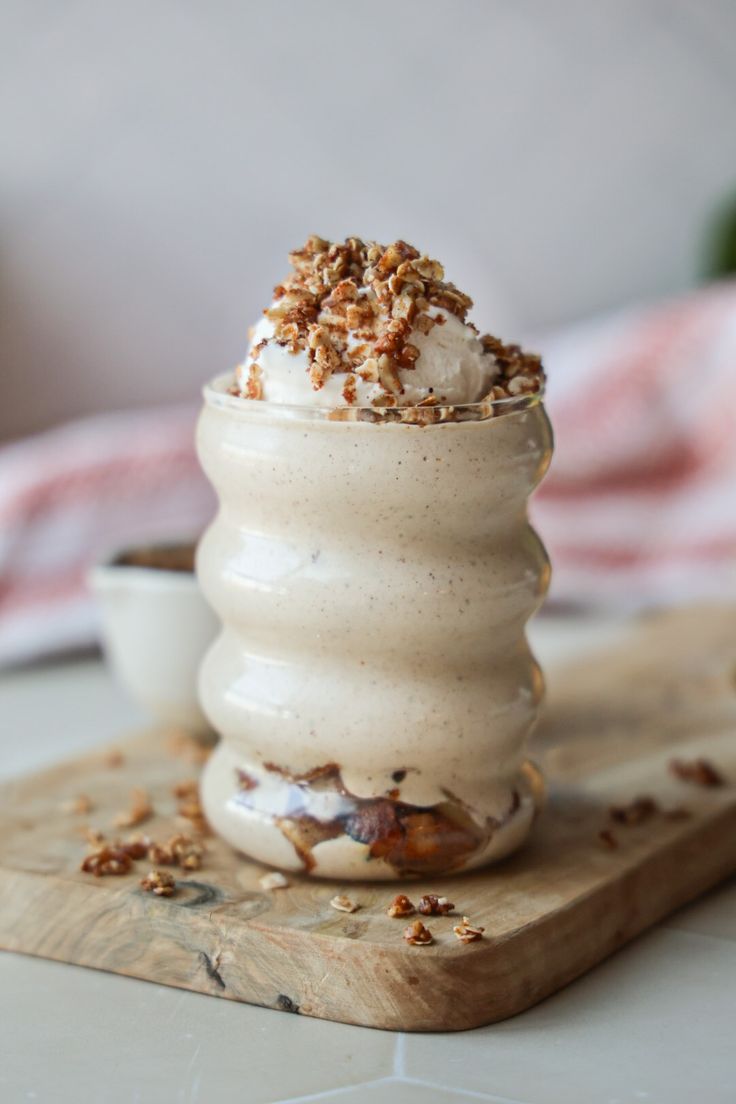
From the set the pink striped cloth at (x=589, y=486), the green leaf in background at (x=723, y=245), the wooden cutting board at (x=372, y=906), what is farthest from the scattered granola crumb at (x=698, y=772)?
the green leaf in background at (x=723, y=245)

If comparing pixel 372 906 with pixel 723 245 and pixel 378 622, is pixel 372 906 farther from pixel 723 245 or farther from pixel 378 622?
pixel 723 245

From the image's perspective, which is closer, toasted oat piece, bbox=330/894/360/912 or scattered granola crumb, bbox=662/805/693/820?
toasted oat piece, bbox=330/894/360/912

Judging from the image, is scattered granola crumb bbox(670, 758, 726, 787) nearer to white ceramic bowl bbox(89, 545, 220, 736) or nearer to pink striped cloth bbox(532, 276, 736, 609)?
white ceramic bowl bbox(89, 545, 220, 736)

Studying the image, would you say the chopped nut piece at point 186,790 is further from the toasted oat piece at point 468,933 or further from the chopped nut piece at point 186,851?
the toasted oat piece at point 468,933

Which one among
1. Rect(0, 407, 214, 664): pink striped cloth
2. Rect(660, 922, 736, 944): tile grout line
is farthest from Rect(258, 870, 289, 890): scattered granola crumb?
Rect(0, 407, 214, 664): pink striped cloth

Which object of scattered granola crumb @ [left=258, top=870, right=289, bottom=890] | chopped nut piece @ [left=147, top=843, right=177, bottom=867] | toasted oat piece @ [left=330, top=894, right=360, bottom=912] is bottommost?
chopped nut piece @ [left=147, top=843, right=177, bottom=867]
